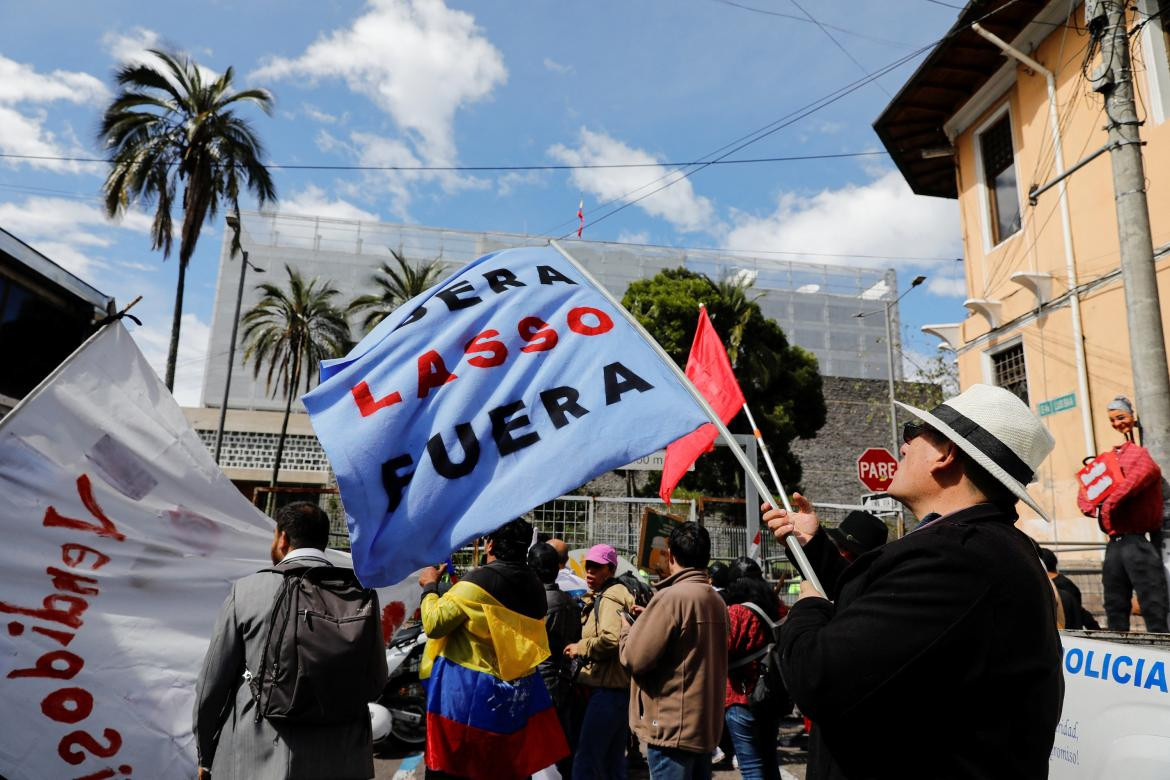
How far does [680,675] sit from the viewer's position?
401 cm

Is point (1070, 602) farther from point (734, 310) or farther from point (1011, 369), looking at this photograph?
point (734, 310)

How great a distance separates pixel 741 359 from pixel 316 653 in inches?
1173

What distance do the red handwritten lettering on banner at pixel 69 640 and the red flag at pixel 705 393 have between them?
9.33 ft

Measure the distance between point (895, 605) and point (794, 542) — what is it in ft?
2.18

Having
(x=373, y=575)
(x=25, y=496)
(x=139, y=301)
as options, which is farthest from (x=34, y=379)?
(x=373, y=575)

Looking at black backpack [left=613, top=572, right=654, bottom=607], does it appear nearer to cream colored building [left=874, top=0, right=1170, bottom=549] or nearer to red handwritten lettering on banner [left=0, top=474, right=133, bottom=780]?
red handwritten lettering on banner [left=0, top=474, right=133, bottom=780]

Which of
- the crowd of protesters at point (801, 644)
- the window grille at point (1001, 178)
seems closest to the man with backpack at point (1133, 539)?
the crowd of protesters at point (801, 644)

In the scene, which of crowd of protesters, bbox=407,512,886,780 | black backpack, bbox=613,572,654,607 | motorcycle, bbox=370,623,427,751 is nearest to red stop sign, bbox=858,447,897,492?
black backpack, bbox=613,572,654,607

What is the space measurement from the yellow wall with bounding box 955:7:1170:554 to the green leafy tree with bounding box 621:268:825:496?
16944 millimetres

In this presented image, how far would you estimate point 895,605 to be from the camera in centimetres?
164

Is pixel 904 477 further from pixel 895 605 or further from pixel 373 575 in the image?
pixel 373 575

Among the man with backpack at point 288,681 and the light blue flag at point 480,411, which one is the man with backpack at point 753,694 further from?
the man with backpack at point 288,681

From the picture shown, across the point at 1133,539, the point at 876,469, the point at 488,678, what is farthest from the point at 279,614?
the point at 876,469

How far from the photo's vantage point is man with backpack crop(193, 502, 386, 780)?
2951 millimetres
